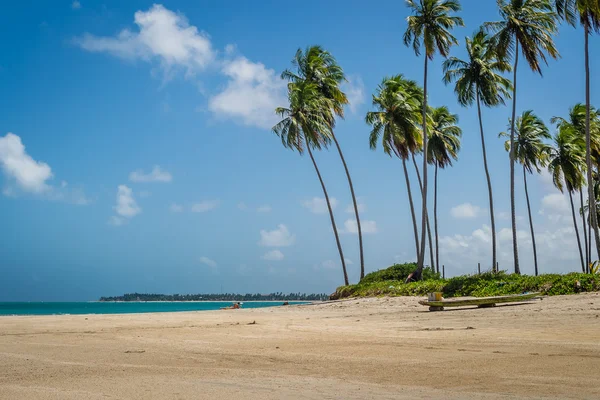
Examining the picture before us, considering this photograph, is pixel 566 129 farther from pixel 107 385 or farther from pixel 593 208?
pixel 107 385

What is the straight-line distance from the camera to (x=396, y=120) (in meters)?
36.4

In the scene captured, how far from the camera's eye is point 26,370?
7320mm

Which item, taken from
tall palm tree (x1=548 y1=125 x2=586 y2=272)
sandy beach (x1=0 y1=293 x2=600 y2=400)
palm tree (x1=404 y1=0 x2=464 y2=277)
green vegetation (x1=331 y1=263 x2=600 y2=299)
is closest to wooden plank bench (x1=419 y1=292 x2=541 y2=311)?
green vegetation (x1=331 y1=263 x2=600 y2=299)

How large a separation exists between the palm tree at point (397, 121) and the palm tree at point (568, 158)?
11808mm

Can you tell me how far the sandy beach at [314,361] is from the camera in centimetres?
583

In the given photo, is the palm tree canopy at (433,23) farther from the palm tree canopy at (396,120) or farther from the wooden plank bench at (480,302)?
the wooden plank bench at (480,302)

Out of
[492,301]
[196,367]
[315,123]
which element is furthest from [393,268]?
[196,367]

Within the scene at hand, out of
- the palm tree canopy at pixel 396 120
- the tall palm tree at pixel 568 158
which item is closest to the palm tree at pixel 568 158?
the tall palm tree at pixel 568 158

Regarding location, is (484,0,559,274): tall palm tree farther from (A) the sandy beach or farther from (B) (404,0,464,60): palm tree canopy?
(A) the sandy beach

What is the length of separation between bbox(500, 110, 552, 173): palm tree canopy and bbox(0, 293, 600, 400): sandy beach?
31310mm

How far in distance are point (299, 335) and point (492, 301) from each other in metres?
7.77

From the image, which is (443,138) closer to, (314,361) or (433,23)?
(433,23)

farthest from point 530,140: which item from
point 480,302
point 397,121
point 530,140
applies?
point 480,302

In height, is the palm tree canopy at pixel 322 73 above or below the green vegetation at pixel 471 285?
above
